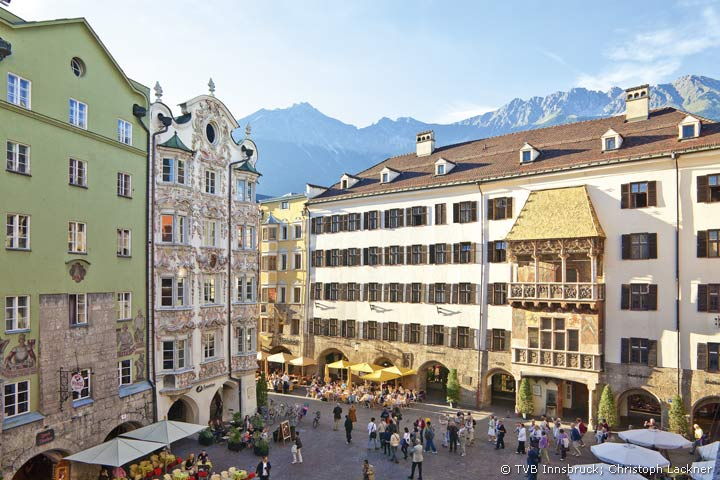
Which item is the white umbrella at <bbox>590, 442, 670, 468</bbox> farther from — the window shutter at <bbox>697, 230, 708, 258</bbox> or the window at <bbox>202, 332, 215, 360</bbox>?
the window at <bbox>202, 332, 215, 360</bbox>

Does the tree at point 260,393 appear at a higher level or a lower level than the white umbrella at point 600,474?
lower

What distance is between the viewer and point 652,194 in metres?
33.4

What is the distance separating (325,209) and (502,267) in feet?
60.0

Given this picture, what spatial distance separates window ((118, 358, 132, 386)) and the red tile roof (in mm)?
24735

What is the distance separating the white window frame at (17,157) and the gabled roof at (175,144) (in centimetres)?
887

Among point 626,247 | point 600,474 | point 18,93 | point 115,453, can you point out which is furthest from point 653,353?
point 18,93

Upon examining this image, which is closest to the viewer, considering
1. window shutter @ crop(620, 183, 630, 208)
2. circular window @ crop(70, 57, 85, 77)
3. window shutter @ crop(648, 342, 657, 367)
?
circular window @ crop(70, 57, 85, 77)

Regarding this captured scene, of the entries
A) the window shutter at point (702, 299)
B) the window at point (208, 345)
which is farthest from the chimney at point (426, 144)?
the window at point (208, 345)

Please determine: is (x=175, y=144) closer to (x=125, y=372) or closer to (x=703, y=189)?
(x=125, y=372)

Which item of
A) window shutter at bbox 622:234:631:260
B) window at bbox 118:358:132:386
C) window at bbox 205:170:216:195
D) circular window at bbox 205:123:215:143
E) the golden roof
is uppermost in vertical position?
circular window at bbox 205:123:215:143

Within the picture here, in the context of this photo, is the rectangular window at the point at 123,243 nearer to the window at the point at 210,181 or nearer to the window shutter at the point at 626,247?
the window at the point at 210,181

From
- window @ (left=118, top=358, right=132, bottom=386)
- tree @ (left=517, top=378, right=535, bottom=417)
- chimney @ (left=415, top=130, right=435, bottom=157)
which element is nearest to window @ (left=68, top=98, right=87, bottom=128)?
window @ (left=118, top=358, right=132, bottom=386)

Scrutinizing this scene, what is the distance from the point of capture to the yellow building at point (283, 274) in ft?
170

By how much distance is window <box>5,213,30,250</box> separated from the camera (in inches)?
853
